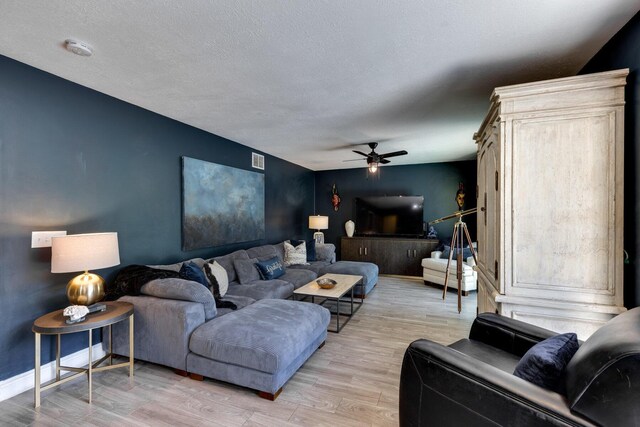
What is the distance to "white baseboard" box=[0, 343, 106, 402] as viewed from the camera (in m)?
2.05

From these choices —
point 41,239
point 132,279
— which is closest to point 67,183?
point 41,239

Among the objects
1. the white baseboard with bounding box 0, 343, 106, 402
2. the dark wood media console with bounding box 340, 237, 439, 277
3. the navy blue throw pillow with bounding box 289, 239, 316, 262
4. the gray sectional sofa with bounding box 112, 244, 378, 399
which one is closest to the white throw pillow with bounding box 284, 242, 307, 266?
the navy blue throw pillow with bounding box 289, 239, 316, 262

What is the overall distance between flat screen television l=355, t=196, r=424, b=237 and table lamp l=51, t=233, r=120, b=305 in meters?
5.13

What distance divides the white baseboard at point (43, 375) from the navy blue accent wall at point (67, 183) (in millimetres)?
54

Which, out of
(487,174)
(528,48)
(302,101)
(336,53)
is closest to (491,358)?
(487,174)

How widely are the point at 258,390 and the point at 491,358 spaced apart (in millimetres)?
1542

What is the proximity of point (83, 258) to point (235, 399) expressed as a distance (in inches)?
57.8

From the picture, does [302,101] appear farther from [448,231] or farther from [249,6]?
[448,231]

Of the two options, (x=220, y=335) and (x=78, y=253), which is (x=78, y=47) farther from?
(x=220, y=335)

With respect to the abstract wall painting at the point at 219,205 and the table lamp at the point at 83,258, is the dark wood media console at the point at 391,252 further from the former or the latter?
the table lamp at the point at 83,258

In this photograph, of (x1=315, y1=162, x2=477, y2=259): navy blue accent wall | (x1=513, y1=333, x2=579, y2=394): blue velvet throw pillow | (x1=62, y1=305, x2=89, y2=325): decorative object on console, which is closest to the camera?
(x1=513, y1=333, x2=579, y2=394): blue velvet throw pillow

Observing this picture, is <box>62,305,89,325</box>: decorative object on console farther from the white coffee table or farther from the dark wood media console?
the dark wood media console

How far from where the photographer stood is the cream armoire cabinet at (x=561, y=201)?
Result: 5.43 feet

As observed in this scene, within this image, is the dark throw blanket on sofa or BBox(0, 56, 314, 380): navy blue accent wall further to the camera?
the dark throw blanket on sofa
